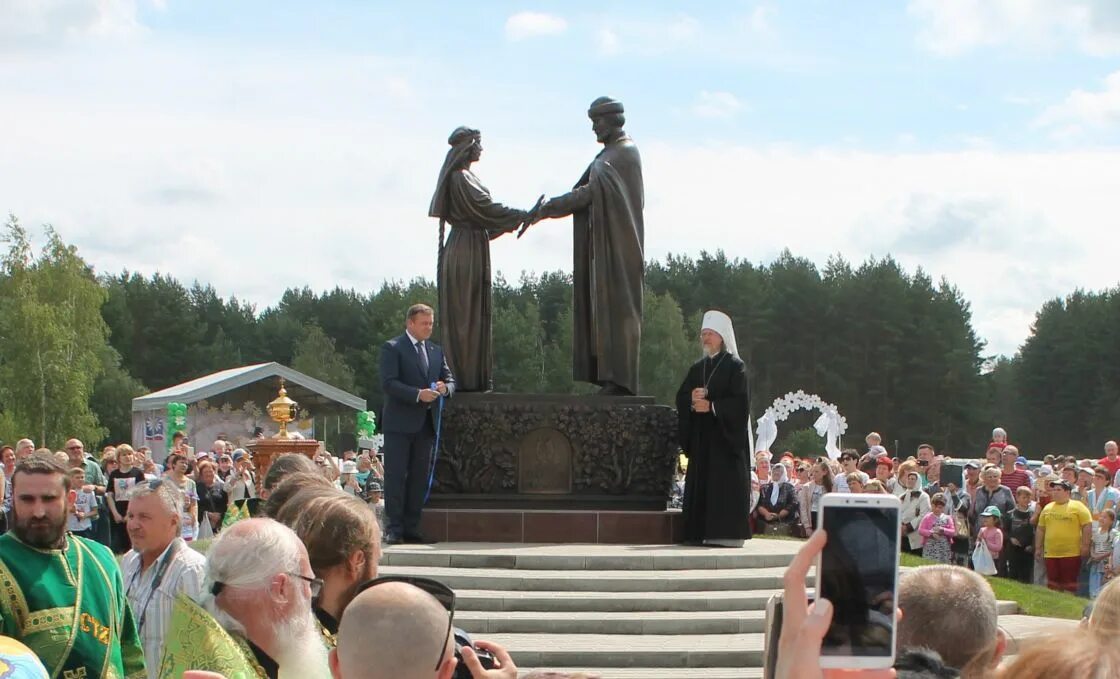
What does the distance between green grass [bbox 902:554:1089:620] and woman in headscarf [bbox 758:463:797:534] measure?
438 centimetres

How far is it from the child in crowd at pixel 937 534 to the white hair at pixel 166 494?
11389 mm

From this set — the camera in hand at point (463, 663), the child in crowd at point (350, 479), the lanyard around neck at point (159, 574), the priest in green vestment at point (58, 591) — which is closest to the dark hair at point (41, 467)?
the priest in green vestment at point (58, 591)

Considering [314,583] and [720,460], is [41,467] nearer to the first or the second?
[314,583]

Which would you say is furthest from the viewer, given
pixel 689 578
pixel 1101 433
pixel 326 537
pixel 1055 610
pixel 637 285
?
pixel 1101 433

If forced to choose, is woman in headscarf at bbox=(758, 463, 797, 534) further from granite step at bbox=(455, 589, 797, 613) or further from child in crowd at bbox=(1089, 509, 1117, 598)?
granite step at bbox=(455, 589, 797, 613)

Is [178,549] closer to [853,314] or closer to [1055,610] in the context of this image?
[1055,610]

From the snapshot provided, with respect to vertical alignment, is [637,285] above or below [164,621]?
above

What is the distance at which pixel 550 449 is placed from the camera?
14.1 meters

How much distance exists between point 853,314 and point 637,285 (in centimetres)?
6006

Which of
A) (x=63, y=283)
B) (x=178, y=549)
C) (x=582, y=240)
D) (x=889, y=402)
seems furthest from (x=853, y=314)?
(x=178, y=549)

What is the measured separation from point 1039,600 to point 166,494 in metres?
9.69

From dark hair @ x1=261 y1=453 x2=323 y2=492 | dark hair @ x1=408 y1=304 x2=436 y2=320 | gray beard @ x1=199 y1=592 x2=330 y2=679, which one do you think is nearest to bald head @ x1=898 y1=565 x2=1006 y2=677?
gray beard @ x1=199 y1=592 x2=330 y2=679

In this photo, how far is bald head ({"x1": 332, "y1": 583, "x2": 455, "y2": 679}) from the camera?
9.62 feet

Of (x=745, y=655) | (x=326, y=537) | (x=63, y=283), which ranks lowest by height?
(x=745, y=655)
